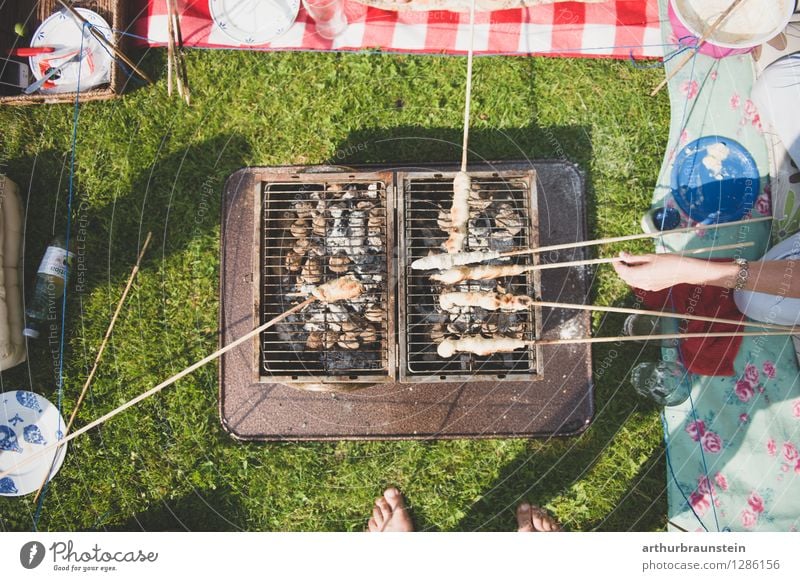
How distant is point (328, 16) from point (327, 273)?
2013mm

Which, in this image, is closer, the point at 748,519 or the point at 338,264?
the point at 338,264

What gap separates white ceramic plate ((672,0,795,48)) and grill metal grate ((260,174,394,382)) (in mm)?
2513

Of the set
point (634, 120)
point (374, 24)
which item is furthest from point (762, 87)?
point (374, 24)

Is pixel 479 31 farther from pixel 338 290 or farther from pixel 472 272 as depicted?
pixel 338 290

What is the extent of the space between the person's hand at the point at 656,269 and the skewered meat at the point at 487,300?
Answer: 56 centimetres

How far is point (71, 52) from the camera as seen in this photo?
4.37 m

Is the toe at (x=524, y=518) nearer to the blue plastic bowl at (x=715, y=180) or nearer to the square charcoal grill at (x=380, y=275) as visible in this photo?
the square charcoal grill at (x=380, y=275)

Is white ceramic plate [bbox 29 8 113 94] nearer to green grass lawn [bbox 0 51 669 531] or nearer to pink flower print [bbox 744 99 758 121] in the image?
green grass lawn [bbox 0 51 669 531]

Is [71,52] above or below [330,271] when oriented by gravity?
above

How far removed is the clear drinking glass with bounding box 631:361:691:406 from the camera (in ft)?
13.8

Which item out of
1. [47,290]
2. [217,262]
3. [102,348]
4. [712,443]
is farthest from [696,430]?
[47,290]

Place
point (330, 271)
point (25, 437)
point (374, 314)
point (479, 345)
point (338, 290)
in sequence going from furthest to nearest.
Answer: point (25, 437) < point (330, 271) < point (374, 314) < point (479, 345) < point (338, 290)
